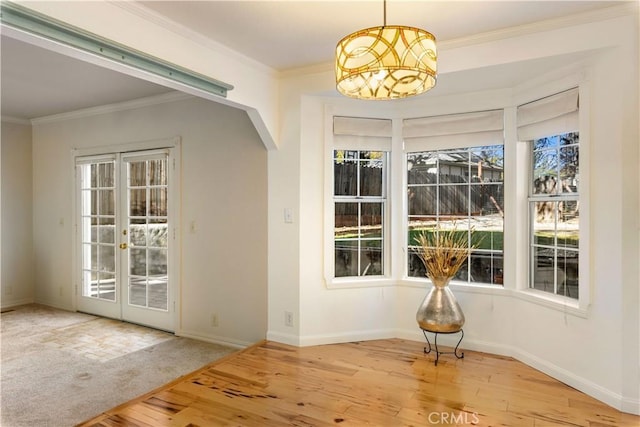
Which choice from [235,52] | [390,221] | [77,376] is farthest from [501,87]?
[77,376]

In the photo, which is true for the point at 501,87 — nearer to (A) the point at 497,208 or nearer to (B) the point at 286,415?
(A) the point at 497,208

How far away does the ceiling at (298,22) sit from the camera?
7.85 ft

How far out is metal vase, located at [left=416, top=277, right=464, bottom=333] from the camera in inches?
125

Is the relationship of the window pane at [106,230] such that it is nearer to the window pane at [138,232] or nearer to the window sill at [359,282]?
the window pane at [138,232]

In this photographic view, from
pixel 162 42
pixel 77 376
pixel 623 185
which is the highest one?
pixel 162 42

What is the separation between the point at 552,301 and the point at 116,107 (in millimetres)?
4981

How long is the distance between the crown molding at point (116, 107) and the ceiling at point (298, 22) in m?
0.78

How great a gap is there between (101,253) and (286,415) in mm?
3805

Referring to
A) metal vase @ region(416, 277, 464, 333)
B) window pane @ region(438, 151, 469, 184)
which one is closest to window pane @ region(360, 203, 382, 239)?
window pane @ region(438, 151, 469, 184)

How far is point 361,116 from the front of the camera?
3.72 meters

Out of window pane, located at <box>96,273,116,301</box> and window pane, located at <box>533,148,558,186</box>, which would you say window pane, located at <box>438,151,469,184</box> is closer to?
window pane, located at <box>533,148,558,186</box>

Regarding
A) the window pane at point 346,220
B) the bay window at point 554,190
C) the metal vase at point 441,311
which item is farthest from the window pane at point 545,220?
the window pane at point 346,220

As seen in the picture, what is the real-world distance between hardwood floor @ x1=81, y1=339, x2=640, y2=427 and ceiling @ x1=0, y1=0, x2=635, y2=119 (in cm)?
229

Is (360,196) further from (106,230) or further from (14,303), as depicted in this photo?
(14,303)
